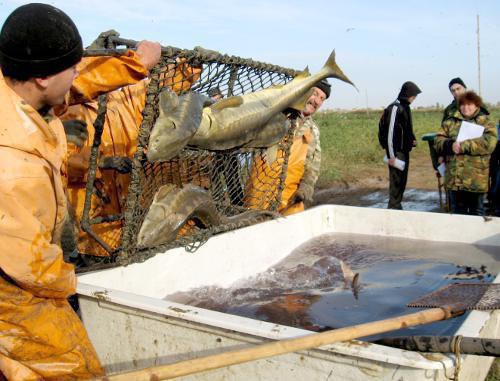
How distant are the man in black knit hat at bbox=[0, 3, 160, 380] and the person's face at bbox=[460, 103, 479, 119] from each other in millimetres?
6434

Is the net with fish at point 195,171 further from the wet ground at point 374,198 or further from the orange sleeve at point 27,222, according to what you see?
the wet ground at point 374,198

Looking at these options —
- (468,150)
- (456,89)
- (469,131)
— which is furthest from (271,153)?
(456,89)

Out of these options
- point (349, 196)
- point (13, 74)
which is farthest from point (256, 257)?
point (349, 196)

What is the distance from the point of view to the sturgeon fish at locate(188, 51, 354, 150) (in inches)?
146

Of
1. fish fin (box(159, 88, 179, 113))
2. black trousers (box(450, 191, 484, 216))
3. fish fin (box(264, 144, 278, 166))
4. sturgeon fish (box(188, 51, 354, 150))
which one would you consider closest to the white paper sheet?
black trousers (box(450, 191, 484, 216))

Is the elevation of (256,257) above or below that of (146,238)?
below

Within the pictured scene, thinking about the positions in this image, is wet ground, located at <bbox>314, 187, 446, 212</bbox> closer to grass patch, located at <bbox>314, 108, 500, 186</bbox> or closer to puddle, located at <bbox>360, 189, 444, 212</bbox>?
puddle, located at <bbox>360, 189, 444, 212</bbox>

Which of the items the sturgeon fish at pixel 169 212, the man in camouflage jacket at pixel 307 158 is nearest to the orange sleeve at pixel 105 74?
the sturgeon fish at pixel 169 212

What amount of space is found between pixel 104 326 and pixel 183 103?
1.33 m

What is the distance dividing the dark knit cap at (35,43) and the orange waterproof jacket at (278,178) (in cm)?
281

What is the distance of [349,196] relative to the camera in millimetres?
12500

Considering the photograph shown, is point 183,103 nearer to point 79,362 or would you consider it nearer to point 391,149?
point 79,362

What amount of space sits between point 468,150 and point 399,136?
2.27 m

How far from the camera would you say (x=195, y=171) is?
443cm
